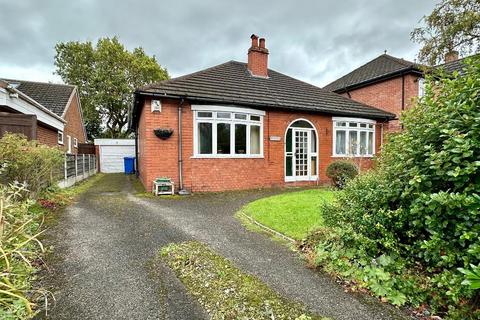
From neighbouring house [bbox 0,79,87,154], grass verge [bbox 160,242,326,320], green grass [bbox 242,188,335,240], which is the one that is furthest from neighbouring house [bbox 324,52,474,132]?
neighbouring house [bbox 0,79,87,154]

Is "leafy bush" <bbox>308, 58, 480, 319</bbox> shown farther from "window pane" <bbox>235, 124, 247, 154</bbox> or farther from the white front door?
the white front door

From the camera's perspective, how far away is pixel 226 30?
13.1 m

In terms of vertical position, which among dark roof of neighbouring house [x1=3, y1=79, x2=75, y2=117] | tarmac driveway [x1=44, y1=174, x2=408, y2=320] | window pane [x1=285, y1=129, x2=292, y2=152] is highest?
dark roof of neighbouring house [x1=3, y1=79, x2=75, y2=117]

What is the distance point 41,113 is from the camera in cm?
1025

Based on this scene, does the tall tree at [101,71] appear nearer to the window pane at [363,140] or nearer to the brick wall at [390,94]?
the brick wall at [390,94]

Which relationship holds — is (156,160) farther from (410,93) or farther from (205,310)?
(410,93)

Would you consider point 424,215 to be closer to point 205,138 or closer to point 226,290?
point 226,290

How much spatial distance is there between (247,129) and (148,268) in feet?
23.7

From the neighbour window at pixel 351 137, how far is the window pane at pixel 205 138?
605cm

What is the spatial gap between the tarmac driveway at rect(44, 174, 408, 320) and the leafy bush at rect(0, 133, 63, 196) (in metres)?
1.25

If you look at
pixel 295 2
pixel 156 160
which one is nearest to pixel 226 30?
pixel 295 2

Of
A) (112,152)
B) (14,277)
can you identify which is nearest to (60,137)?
(112,152)

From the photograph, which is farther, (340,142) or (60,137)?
(60,137)

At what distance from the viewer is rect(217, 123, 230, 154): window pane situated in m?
9.34
